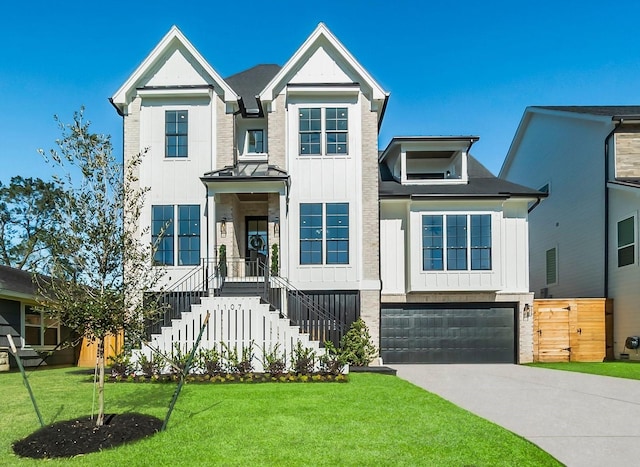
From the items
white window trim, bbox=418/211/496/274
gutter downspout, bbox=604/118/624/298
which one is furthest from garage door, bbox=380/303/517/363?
gutter downspout, bbox=604/118/624/298

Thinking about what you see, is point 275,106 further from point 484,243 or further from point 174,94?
point 484,243

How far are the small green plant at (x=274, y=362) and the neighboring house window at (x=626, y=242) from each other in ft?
38.9

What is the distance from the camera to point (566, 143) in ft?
67.6

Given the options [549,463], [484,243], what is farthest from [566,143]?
[549,463]

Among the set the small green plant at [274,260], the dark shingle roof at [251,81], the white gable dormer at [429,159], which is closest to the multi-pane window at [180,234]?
the small green plant at [274,260]

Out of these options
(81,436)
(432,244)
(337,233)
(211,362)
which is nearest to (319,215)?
(337,233)

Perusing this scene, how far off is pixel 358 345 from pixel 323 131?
6.67m

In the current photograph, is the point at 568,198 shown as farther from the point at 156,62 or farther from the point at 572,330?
the point at 156,62

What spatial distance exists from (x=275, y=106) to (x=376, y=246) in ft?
17.9

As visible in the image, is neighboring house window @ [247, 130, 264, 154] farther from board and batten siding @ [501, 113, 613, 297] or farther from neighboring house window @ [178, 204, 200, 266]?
board and batten siding @ [501, 113, 613, 297]

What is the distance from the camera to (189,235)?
51.5 ft

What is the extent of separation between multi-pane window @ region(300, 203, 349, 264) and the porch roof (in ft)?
4.30

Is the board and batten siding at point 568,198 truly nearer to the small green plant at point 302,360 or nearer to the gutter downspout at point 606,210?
the gutter downspout at point 606,210

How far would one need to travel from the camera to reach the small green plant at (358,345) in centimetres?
1425
